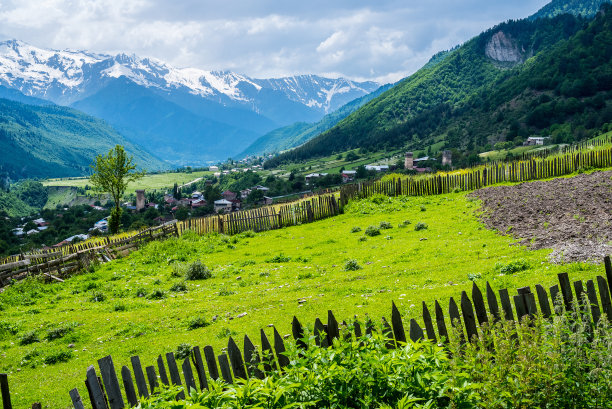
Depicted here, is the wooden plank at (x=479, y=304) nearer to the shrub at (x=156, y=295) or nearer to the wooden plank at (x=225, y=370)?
the wooden plank at (x=225, y=370)

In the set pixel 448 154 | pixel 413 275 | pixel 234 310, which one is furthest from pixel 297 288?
pixel 448 154

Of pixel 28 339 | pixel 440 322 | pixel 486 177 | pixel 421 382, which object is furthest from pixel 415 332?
pixel 486 177

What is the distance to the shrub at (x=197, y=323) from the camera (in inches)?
516

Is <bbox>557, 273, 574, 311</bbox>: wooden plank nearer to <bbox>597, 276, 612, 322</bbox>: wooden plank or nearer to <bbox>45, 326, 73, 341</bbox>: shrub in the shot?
<bbox>597, 276, 612, 322</bbox>: wooden plank

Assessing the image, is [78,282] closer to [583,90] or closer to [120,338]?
[120,338]

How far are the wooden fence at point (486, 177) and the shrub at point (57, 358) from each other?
29.5 meters

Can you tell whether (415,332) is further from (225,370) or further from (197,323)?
(197,323)

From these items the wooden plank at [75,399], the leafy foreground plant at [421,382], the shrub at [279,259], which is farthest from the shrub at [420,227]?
the wooden plank at [75,399]

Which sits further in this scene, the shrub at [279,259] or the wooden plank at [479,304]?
the shrub at [279,259]

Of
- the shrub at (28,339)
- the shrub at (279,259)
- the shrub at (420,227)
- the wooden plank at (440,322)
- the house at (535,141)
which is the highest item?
the house at (535,141)

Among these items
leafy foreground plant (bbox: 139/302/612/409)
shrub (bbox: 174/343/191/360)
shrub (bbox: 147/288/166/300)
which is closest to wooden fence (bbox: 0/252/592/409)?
leafy foreground plant (bbox: 139/302/612/409)

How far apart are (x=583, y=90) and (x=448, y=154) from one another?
51.5 metres

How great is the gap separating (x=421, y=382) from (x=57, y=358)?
37.2 ft

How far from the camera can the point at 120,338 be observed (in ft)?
42.8
